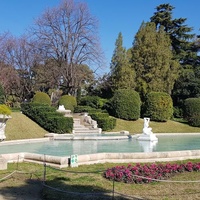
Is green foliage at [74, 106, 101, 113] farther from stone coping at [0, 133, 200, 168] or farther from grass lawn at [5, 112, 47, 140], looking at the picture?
stone coping at [0, 133, 200, 168]

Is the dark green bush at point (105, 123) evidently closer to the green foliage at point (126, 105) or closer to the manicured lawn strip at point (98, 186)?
the green foliage at point (126, 105)

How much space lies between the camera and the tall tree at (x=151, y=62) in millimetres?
30984

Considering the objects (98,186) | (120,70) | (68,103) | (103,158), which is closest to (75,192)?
(98,186)

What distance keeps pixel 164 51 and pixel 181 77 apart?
20.6 ft

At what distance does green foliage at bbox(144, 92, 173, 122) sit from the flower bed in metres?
19.5

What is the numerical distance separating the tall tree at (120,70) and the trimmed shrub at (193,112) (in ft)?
18.6

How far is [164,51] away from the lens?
1225 inches

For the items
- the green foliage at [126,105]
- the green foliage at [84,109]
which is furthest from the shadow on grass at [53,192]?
the green foliage at [126,105]

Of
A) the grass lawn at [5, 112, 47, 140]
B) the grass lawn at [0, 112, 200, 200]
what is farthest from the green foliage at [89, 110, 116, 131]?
the grass lawn at [0, 112, 200, 200]

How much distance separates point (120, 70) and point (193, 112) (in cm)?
828

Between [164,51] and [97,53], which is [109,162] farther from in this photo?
[97,53]

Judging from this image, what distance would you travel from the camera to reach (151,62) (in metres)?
31.1

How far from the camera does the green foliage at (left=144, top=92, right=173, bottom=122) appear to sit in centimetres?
2789

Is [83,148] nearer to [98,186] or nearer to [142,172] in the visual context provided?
[142,172]
